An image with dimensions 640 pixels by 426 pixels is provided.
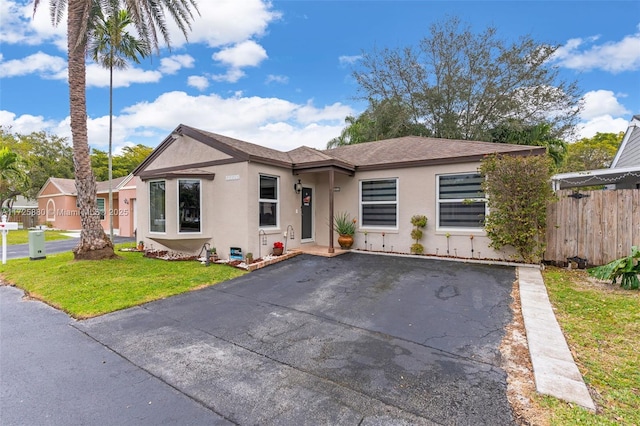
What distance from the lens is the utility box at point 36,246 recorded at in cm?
1006

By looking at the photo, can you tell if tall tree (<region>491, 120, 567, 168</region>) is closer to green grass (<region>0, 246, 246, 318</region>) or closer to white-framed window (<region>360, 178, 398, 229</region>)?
white-framed window (<region>360, 178, 398, 229</region>)

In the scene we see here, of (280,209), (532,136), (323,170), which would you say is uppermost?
(532,136)

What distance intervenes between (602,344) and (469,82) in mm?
21181

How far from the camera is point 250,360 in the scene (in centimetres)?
343

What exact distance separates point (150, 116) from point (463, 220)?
24.2 meters

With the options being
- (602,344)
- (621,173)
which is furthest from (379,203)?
(621,173)

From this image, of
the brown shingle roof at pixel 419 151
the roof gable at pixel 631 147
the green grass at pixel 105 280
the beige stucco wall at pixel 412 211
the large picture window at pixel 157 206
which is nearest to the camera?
the green grass at pixel 105 280

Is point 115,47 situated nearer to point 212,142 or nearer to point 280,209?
point 212,142

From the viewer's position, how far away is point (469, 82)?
20.5 metres

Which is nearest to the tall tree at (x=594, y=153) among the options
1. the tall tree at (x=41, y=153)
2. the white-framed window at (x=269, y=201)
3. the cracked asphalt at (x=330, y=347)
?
the white-framed window at (x=269, y=201)

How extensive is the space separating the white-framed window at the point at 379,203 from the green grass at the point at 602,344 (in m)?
4.58

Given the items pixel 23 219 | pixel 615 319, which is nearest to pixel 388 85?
pixel 615 319

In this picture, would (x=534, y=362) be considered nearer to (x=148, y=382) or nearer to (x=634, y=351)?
(x=634, y=351)

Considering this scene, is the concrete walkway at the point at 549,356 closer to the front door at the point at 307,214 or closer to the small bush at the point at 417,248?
the small bush at the point at 417,248
